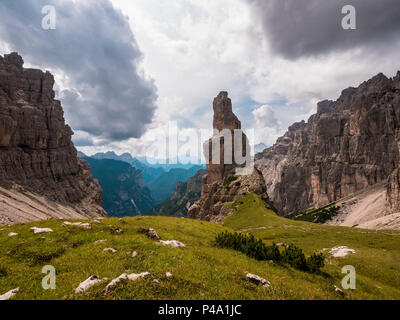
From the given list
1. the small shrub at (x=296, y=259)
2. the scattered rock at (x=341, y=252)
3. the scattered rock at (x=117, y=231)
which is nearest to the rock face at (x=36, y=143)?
the scattered rock at (x=117, y=231)

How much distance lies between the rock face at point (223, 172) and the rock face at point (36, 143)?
251ft

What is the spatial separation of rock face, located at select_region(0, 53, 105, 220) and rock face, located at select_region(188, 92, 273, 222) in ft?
251

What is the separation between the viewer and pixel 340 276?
17.6 meters

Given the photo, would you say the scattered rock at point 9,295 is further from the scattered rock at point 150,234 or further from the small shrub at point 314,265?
the small shrub at point 314,265

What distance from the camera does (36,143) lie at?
11656 cm

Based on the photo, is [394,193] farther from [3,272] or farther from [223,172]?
[3,272]

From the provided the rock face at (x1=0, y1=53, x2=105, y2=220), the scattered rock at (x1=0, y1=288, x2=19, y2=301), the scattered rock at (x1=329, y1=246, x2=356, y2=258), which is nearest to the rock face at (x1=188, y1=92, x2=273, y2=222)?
the scattered rock at (x1=329, y1=246, x2=356, y2=258)

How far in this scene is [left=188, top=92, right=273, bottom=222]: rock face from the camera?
304 feet

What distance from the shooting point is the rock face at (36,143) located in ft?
328

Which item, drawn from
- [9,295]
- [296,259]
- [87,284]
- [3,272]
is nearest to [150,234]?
[87,284]
